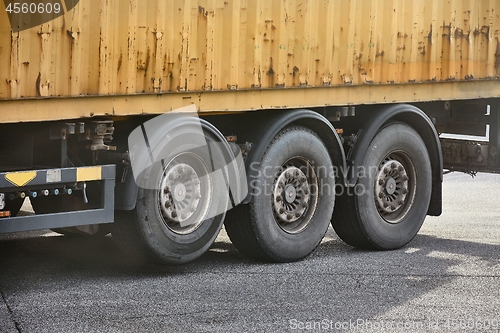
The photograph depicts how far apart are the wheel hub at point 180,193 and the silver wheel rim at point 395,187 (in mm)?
2147

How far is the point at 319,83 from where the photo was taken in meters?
8.94

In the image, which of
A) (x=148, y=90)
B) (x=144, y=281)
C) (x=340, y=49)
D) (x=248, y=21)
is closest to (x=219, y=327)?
(x=144, y=281)

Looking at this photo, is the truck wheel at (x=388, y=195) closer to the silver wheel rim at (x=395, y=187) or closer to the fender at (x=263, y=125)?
the silver wheel rim at (x=395, y=187)

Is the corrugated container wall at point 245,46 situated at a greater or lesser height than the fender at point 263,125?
greater

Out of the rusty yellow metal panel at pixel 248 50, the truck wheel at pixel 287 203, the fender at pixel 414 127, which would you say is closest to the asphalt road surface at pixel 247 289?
the truck wheel at pixel 287 203

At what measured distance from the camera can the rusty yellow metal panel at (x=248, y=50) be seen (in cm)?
710

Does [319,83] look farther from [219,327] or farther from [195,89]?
[219,327]

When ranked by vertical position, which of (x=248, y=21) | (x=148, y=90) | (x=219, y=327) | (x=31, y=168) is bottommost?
(x=219, y=327)

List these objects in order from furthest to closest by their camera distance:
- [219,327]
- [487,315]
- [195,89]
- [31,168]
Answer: [195,89], [31,168], [487,315], [219,327]

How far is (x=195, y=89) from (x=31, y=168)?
1.40m

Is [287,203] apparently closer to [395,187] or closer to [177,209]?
[177,209]

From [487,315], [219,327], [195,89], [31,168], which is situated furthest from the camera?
[195,89]

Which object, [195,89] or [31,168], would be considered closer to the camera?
[31,168]

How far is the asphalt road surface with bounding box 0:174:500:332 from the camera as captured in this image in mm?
6615
